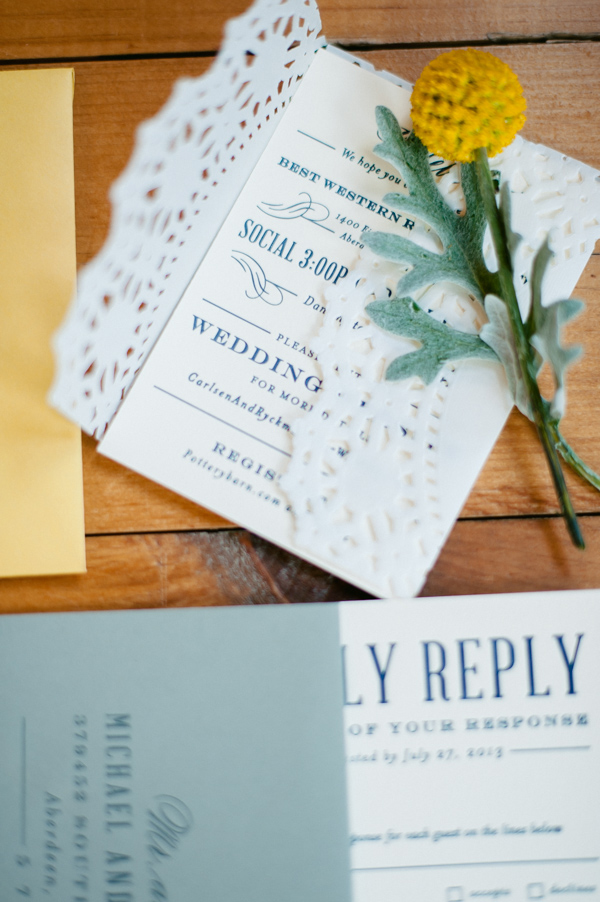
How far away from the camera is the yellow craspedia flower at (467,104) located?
0.37m

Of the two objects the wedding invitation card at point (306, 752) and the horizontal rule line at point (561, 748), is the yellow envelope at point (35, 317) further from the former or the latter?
the horizontal rule line at point (561, 748)

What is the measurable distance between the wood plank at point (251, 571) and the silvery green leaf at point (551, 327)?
0.09m

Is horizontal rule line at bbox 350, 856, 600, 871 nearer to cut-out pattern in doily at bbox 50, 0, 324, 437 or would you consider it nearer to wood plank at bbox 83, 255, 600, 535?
wood plank at bbox 83, 255, 600, 535

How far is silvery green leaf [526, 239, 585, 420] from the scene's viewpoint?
1.17 feet

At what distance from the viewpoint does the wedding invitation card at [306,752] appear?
0.40 meters

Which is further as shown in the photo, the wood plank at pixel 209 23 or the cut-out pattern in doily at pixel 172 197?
the wood plank at pixel 209 23

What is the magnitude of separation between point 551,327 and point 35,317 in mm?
332

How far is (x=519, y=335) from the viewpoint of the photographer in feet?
1.33

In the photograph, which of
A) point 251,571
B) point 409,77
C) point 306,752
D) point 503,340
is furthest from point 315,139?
point 306,752

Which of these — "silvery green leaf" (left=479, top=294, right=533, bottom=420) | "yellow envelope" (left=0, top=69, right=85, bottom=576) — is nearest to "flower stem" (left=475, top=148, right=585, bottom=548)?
"silvery green leaf" (left=479, top=294, right=533, bottom=420)

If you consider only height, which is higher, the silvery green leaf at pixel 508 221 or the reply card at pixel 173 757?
the silvery green leaf at pixel 508 221

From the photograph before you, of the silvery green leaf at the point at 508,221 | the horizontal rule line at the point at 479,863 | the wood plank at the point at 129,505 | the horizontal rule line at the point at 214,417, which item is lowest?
the horizontal rule line at the point at 479,863

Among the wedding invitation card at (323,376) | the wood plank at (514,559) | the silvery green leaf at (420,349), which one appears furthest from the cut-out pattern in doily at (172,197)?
the wood plank at (514,559)

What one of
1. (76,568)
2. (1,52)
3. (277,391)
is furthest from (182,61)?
(76,568)
